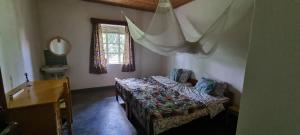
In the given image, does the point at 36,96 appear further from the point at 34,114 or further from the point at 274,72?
the point at 274,72

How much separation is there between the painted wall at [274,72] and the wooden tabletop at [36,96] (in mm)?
1717

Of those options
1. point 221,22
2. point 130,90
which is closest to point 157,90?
point 130,90

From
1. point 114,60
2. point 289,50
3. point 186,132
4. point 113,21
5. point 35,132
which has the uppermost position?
point 113,21

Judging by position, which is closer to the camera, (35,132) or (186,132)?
(35,132)

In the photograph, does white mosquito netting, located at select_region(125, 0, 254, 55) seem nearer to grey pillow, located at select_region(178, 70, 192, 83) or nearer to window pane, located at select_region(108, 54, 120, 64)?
grey pillow, located at select_region(178, 70, 192, 83)

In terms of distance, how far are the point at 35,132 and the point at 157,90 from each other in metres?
2.03

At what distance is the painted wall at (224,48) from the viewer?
8.54ft

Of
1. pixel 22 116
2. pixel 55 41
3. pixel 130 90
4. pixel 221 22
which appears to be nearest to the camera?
pixel 22 116

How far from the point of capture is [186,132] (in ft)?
7.71

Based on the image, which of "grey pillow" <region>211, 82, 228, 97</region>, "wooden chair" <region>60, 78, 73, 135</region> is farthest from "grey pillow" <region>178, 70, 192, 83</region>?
"wooden chair" <region>60, 78, 73, 135</region>

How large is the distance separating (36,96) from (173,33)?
246 cm

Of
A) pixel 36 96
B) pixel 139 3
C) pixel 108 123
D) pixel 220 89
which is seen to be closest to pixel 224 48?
pixel 220 89

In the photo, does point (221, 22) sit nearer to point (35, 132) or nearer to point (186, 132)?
point (186, 132)

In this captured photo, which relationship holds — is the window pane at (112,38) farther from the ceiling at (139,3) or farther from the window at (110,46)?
the ceiling at (139,3)
